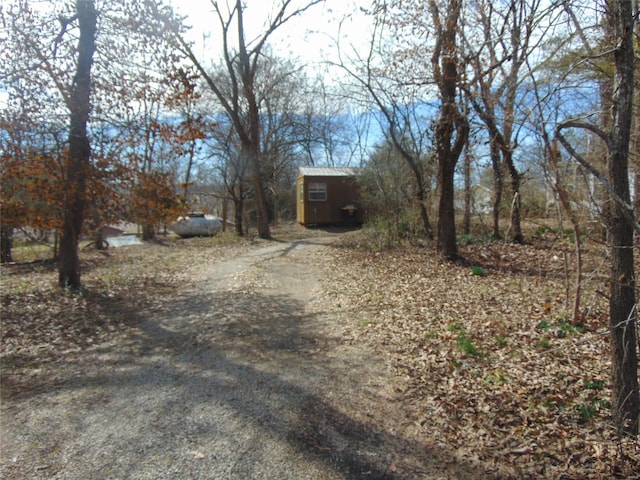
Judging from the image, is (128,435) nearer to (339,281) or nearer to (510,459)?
(510,459)

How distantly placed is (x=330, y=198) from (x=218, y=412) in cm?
2233

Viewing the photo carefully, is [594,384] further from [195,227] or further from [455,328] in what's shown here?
[195,227]

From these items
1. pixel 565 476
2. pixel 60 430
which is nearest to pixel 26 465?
pixel 60 430

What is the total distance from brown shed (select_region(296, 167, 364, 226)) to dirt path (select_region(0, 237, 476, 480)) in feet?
63.5

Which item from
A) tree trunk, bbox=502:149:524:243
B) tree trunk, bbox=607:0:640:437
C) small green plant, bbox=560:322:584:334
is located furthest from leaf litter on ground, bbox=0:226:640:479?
tree trunk, bbox=502:149:524:243

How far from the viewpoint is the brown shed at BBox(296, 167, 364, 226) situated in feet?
82.6

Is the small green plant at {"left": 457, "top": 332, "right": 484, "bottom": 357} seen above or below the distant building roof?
below

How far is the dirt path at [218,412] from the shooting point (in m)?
2.82

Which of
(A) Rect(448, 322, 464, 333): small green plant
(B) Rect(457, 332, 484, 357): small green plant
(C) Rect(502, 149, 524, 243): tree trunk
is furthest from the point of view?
(C) Rect(502, 149, 524, 243): tree trunk

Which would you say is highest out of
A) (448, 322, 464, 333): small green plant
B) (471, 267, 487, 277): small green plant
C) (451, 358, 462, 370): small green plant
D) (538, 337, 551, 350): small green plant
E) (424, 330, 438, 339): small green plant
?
(471, 267, 487, 277): small green plant

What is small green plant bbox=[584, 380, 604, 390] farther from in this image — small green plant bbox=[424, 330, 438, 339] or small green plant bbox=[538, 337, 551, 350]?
small green plant bbox=[424, 330, 438, 339]

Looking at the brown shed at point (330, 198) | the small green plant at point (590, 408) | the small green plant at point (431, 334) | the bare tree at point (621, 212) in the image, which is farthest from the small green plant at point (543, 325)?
→ the brown shed at point (330, 198)

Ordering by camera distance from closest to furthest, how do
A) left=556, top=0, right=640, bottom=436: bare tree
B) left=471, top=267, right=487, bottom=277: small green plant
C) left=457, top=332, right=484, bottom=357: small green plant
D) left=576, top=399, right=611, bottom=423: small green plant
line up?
left=556, top=0, right=640, bottom=436: bare tree < left=576, top=399, right=611, bottom=423: small green plant < left=457, top=332, right=484, bottom=357: small green plant < left=471, top=267, right=487, bottom=277: small green plant

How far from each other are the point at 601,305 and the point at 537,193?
25.3ft
